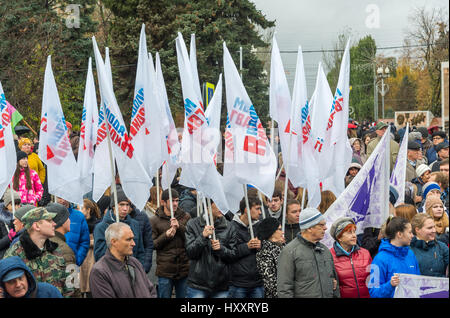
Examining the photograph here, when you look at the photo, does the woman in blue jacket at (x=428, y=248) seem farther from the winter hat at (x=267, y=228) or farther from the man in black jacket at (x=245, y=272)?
the man in black jacket at (x=245, y=272)

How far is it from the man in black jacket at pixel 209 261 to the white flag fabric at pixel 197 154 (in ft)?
1.33

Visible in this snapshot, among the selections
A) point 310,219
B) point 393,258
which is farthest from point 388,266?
point 310,219

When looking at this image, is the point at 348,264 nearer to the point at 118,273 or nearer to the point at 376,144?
the point at 118,273

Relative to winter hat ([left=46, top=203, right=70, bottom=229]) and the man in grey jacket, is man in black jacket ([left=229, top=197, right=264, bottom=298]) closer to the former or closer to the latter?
the man in grey jacket

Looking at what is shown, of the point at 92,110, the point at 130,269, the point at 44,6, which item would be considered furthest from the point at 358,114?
the point at 130,269

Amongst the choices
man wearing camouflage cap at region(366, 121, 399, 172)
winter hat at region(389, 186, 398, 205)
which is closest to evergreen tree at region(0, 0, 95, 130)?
man wearing camouflage cap at region(366, 121, 399, 172)

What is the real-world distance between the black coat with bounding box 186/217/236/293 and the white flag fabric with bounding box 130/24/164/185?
2124mm

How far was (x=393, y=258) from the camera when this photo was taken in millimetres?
5340

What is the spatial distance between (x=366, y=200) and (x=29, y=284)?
3.32 meters

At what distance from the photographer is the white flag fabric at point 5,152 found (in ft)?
26.3

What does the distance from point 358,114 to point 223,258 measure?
53850mm

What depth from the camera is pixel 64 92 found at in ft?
82.0

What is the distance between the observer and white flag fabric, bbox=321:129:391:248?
252 inches

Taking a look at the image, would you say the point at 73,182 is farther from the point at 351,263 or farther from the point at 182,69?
the point at 351,263
